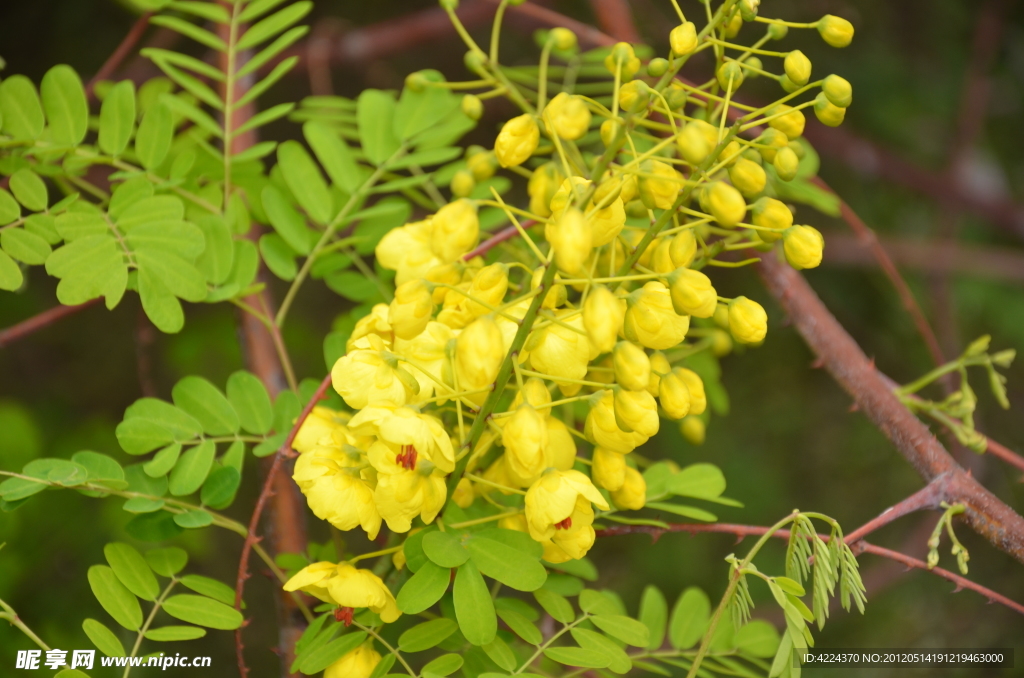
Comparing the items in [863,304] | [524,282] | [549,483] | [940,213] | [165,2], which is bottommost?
[863,304]

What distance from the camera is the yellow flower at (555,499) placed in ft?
2.21

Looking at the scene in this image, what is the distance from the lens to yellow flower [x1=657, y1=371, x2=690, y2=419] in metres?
0.70

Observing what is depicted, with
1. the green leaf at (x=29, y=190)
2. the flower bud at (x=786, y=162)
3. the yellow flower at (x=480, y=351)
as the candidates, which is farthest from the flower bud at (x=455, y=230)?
the green leaf at (x=29, y=190)

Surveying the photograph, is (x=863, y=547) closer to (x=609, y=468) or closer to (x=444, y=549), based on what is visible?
(x=609, y=468)

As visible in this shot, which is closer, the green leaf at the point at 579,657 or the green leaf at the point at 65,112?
the green leaf at the point at 579,657

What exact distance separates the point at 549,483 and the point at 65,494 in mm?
1040

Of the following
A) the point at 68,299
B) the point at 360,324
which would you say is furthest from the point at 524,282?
the point at 68,299

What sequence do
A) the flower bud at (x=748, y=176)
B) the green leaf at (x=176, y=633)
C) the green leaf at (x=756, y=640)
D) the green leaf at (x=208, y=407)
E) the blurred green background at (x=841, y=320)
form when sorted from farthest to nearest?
the blurred green background at (x=841, y=320), the green leaf at (x=756, y=640), the green leaf at (x=208, y=407), the green leaf at (x=176, y=633), the flower bud at (x=748, y=176)

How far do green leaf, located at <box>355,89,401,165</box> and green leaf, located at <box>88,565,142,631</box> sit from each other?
1.96 feet

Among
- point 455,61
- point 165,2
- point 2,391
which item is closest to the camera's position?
point 165,2

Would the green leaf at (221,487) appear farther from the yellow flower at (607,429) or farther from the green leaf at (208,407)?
the yellow flower at (607,429)

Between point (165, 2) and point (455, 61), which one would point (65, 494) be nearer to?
point (165, 2)

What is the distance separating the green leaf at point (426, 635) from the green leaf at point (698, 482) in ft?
1.05

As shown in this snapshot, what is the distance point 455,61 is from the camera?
92.7 inches
